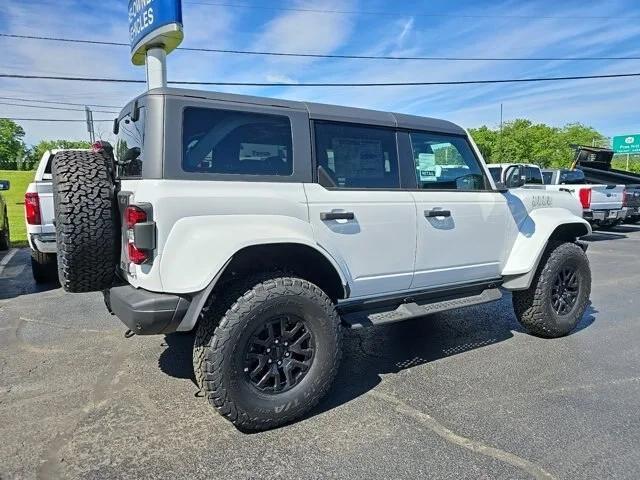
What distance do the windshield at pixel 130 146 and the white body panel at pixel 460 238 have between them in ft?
6.66

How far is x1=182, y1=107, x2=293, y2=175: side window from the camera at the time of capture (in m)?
2.89

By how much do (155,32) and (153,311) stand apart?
21.8 feet

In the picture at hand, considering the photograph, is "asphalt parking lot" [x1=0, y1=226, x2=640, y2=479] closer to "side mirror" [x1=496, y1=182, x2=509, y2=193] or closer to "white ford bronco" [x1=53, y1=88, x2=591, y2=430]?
"white ford bronco" [x1=53, y1=88, x2=591, y2=430]

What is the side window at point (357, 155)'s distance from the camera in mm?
3396

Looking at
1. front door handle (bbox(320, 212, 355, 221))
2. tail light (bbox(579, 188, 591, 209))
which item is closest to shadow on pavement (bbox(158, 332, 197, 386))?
front door handle (bbox(320, 212, 355, 221))

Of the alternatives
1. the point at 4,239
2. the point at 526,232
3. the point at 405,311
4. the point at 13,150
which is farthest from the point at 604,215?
the point at 13,150

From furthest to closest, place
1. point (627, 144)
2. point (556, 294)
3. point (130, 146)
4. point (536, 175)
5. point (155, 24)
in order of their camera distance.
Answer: point (627, 144) → point (536, 175) → point (155, 24) → point (556, 294) → point (130, 146)

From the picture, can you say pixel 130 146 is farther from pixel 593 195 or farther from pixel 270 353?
pixel 593 195

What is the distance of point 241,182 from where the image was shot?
297 centimetres

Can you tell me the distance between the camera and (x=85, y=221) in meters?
2.91

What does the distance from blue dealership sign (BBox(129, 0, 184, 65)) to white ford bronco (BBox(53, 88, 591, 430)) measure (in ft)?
15.5

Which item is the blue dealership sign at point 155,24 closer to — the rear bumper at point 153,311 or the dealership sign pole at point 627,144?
the rear bumper at point 153,311

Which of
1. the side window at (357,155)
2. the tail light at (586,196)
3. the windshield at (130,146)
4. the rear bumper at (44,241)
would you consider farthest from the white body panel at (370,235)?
the tail light at (586,196)

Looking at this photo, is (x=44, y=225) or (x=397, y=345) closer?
(x=397, y=345)
